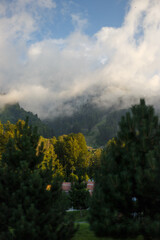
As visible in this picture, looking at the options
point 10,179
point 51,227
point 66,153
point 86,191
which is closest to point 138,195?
point 51,227

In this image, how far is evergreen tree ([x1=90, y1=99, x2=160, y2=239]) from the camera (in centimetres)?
947

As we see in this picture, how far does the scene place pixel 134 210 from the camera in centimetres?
1053

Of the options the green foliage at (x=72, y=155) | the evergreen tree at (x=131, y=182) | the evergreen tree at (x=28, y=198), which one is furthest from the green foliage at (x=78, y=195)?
the evergreen tree at (x=131, y=182)

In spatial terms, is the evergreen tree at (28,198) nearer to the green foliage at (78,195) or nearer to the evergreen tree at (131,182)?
the evergreen tree at (131,182)

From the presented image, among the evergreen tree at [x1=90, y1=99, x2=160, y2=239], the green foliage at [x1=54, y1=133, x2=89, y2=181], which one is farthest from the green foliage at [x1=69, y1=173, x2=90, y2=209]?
the evergreen tree at [x1=90, y1=99, x2=160, y2=239]

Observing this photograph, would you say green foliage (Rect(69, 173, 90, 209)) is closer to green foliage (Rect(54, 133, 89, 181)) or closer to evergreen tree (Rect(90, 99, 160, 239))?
green foliage (Rect(54, 133, 89, 181))

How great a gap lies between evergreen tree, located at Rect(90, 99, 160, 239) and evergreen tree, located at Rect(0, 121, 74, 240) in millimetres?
2343

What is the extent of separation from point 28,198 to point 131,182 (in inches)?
215

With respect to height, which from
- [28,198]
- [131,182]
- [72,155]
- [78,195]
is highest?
[72,155]

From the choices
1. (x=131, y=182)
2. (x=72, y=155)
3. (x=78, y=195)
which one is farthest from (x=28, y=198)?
(x=72, y=155)

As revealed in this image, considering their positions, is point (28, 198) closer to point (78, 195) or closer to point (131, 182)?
point (131, 182)

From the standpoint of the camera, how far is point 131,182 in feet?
32.5

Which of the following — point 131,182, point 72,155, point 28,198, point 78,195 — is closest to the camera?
point 131,182

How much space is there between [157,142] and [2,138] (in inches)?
1184
